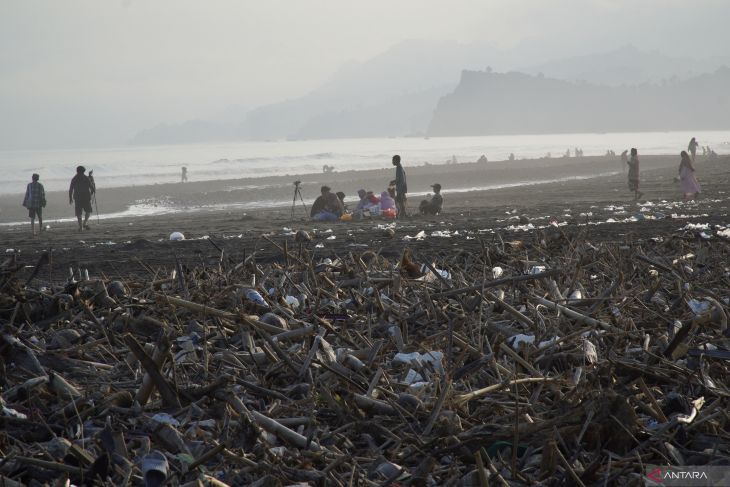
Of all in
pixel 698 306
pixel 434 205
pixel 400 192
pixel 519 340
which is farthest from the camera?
pixel 434 205

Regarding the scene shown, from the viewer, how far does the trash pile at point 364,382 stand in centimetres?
340

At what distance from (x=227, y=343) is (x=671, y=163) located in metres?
52.5

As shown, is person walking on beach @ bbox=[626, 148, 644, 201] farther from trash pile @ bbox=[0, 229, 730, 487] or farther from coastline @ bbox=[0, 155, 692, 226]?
trash pile @ bbox=[0, 229, 730, 487]

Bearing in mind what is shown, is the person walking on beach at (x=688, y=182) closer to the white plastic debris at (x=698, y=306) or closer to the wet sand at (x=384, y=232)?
the wet sand at (x=384, y=232)

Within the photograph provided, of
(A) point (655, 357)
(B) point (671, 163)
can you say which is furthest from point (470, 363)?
(B) point (671, 163)

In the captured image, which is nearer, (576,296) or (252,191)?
(576,296)

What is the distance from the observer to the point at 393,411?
3850 mm

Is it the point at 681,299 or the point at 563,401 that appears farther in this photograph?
the point at 681,299

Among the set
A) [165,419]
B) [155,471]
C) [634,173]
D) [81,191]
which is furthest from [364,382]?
[634,173]


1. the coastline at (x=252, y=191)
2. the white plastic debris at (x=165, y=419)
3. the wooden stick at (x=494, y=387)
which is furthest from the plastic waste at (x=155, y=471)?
the coastline at (x=252, y=191)

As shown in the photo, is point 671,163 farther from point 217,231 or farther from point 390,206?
point 217,231

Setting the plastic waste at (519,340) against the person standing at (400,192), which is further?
the person standing at (400,192)

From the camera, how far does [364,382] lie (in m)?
4.19

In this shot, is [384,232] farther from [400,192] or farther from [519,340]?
[519,340]
